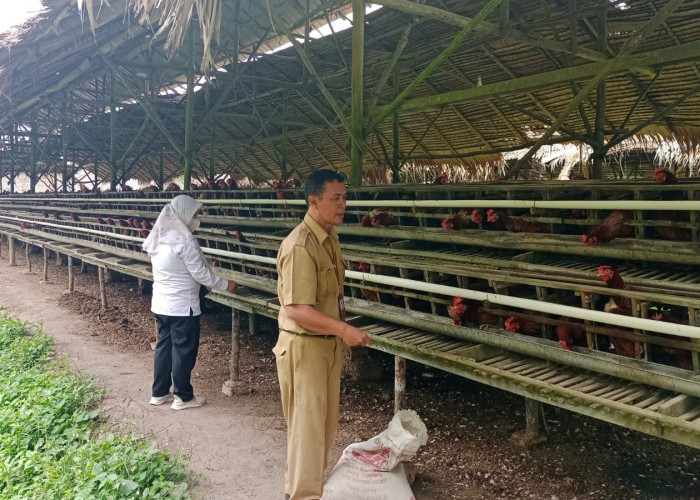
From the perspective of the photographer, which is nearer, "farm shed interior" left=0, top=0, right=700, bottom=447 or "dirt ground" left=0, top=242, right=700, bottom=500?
"farm shed interior" left=0, top=0, right=700, bottom=447

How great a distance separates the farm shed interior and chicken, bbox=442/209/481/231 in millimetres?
17

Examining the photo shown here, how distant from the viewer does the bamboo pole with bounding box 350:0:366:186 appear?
5.00 m

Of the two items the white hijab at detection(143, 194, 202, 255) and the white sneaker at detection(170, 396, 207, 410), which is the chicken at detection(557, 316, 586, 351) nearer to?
the white hijab at detection(143, 194, 202, 255)

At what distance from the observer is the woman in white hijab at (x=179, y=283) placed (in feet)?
15.5

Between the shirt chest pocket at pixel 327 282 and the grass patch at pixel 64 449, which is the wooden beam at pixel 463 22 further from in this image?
the grass patch at pixel 64 449

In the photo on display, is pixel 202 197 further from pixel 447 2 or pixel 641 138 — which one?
pixel 641 138

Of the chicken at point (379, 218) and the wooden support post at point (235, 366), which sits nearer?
the chicken at point (379, 218)

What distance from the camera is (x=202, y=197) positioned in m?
7.62

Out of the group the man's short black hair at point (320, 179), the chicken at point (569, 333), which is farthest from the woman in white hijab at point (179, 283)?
Result: the chicken at point (569, 333)

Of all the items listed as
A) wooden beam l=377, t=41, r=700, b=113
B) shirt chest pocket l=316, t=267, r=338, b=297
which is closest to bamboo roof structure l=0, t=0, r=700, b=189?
wooden beam l=377, t=41, r=700, b=113

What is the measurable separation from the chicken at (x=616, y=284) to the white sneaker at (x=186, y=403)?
3.83 metres

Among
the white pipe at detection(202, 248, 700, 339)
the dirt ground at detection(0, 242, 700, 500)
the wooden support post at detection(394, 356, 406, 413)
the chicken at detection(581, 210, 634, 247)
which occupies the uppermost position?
the chicken at detection(581, 210, 634, 247)

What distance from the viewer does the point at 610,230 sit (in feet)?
10.4

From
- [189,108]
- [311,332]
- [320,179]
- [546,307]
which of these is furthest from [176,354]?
[189,108]
